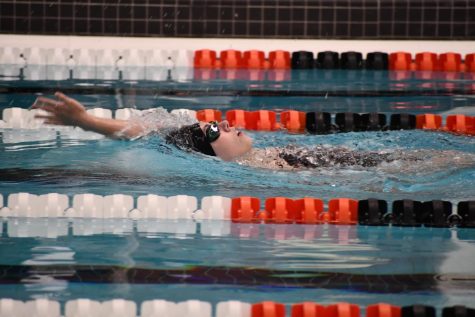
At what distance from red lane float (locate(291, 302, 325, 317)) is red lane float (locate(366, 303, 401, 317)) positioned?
18 centimetres

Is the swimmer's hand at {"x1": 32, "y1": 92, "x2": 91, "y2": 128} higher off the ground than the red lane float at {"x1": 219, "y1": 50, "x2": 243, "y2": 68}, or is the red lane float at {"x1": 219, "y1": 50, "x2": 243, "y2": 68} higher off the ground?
the red lane float at {"x1": 219, "y1": 50, "x2": 243, "y2": 68}

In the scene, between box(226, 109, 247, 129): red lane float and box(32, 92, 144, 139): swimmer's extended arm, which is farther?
box(226, 109, 247, 129): red lane float

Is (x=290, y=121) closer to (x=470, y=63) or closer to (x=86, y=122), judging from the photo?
Answer: (x=86, y=122)

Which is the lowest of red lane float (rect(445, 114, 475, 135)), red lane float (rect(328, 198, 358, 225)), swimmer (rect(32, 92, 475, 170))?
red lane float (rect(328, 198, 358, 225))

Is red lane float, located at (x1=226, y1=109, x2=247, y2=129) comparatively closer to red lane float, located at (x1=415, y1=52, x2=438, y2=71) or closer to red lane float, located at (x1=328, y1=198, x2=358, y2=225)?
red lane float, located at (x1=328, y1=198, x2=358, y2=225)

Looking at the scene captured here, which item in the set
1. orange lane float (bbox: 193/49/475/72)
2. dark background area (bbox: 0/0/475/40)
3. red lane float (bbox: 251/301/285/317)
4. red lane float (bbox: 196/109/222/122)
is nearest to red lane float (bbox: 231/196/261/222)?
red lane float (bbox: 251/301/285/317)

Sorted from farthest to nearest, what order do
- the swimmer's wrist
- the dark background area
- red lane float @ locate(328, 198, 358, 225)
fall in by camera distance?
the dark background area → the swimmer's wrist → red lane float @ locate(328, 198, 358, 225)

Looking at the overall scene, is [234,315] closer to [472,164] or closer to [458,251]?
[458,251]

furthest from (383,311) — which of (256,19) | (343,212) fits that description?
(256,19)

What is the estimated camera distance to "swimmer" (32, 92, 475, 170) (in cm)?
598

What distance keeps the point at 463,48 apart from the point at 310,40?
1.48 m

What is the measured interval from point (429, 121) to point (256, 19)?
307cm

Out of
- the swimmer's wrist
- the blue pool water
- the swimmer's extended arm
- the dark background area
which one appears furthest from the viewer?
the dark background area

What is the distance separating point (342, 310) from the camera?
3.88m
